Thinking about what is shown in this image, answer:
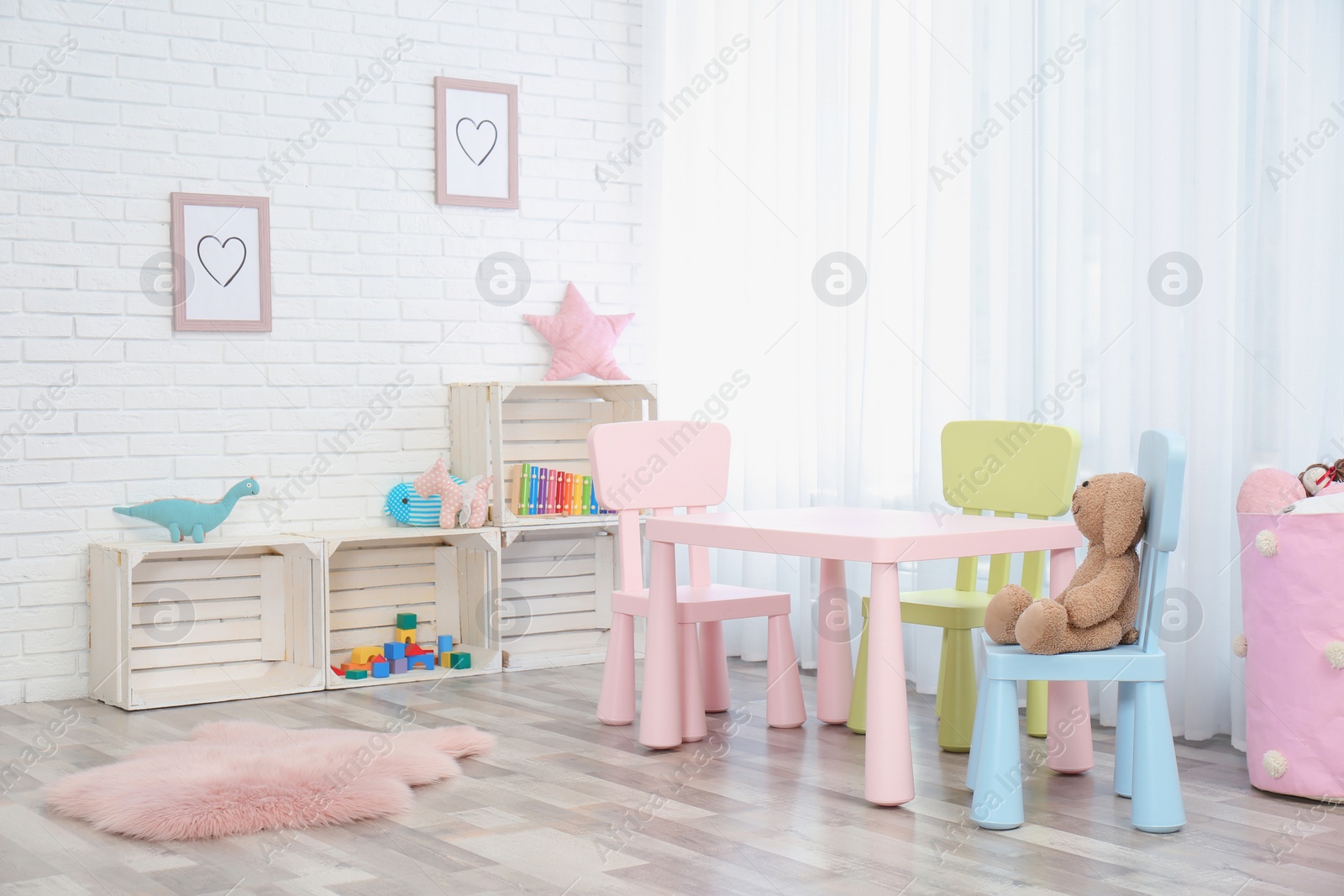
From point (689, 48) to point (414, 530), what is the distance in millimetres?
1926

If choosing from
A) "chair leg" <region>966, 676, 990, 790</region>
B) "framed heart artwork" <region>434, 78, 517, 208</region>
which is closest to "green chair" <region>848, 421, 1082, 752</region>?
"chair leg" <region>966, 676, 990, 790</region>

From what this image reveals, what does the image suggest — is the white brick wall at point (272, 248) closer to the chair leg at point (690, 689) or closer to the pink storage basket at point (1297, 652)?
the chair leg at point (690, 689)

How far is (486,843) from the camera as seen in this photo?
7.96 ft

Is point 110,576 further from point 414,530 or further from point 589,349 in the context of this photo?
point 589,349

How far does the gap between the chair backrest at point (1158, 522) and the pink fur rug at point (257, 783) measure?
1.44 metres

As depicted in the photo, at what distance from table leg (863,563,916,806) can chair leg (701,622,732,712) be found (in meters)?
1.04

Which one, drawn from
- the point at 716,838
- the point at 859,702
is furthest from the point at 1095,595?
the point at 859,702

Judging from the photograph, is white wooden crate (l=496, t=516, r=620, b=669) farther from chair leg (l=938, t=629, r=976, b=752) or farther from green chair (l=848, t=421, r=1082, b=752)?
chair leg (l=938, t=629, r=976, b=752)

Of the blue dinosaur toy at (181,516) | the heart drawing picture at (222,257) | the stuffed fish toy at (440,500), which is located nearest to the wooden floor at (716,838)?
the blue dinosaur toy at (181,516)

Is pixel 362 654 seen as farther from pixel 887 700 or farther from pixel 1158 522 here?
pixel 1158 522

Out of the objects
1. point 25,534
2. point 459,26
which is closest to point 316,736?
point 25,534

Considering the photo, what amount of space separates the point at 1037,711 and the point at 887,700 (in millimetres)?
768

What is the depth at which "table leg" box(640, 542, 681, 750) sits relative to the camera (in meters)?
3.12

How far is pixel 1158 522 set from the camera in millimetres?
2494
